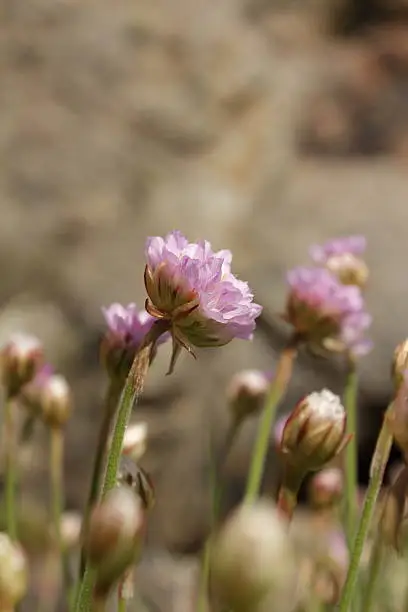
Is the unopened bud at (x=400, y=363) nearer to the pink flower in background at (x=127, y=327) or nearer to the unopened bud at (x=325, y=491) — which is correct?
the pink flower in background at (x=127, y=327)

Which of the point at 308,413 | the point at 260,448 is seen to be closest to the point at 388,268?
the point at 260,448

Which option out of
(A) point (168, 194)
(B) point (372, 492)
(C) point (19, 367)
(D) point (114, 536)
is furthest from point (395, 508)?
(A) point (168, 194)

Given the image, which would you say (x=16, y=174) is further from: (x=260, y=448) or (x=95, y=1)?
(x=260, y=448)

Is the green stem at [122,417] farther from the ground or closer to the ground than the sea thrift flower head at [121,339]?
closer to the ground

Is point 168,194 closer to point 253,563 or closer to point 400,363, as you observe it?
point 400,363

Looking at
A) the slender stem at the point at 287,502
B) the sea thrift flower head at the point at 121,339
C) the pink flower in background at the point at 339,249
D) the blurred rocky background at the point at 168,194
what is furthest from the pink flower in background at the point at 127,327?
the blurred rocky background at the point at 168,194

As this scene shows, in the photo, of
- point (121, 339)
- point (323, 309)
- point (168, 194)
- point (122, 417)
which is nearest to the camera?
point (122, 417)
